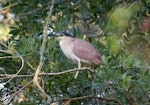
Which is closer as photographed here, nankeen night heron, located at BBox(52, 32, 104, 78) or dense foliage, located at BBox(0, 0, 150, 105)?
dense foliage, located at BBox(0, 0, 150, 105)

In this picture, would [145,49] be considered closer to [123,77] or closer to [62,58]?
[123,77]

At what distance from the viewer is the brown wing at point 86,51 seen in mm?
2797

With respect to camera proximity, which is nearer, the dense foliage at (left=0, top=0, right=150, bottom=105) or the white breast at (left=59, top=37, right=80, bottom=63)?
the dense foliage at (left=0, top=0, right=150, bottom=105)

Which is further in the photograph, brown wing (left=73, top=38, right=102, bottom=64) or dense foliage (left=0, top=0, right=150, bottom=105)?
brown wing (left=73, top=38, right=102, bottom=64)

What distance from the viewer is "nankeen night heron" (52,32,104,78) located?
9.30ft

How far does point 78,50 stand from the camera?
9.80 feet

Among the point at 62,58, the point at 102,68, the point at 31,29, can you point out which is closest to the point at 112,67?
the point at 102,68

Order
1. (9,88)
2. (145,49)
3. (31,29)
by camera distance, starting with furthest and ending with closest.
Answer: (31,29) → (9,88) → (145,49)

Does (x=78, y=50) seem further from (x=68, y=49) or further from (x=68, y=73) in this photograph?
(x=68, y=73)

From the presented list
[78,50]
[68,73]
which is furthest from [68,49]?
[68,73]

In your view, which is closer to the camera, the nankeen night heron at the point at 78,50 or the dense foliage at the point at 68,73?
the dense foliage at the point at 68,73

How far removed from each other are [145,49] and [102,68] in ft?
3.20

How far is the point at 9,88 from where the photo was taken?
2721 mm

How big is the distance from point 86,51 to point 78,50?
94 millimetres
